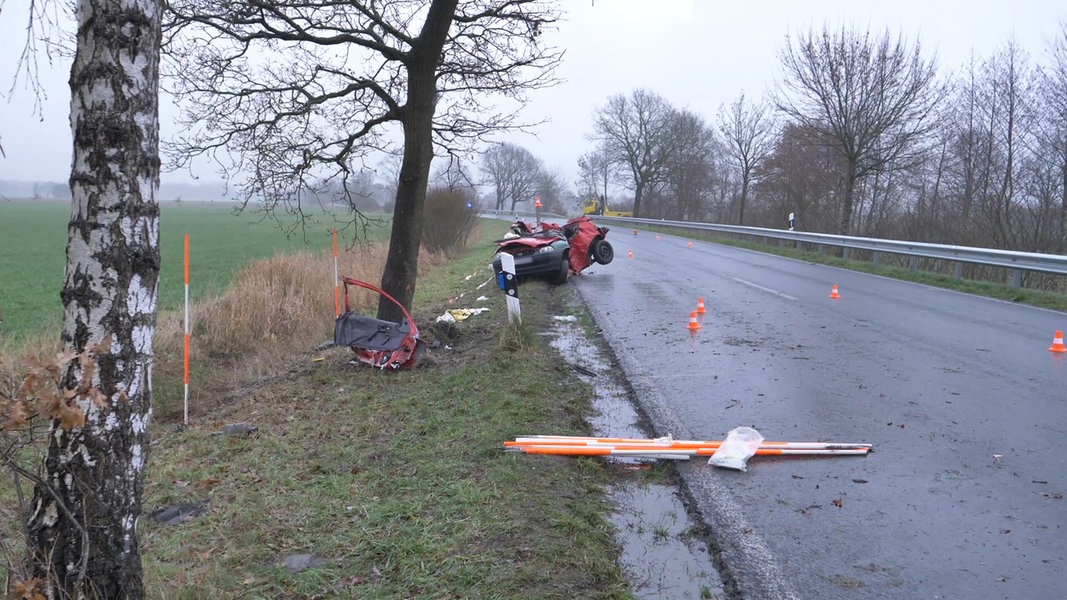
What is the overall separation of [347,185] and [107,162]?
787 cm

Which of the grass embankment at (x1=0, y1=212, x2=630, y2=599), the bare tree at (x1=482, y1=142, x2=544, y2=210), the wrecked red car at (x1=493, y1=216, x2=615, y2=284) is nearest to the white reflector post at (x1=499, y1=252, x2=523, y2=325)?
the grass embankment at (x1=0, y1=212, x2=630, y2=599)

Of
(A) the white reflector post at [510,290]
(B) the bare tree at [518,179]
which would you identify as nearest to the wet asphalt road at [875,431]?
(A) the white reflector post at [510,290]

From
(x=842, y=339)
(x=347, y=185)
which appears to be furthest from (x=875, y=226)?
(x=347, y=185)

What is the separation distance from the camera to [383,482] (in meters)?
5.26

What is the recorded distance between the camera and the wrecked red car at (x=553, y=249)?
16188mm

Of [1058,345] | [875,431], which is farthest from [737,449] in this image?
[1058,345]

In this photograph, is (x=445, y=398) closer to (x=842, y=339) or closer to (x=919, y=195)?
(x=842, y=339)

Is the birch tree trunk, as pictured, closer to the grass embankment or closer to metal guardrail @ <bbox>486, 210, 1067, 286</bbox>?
the grass embankment

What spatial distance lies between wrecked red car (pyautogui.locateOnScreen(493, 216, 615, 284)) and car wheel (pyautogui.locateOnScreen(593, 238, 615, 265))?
2.3 inches

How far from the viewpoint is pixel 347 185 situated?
1070 cm

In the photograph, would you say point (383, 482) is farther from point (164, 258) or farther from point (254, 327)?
point (164, 258)

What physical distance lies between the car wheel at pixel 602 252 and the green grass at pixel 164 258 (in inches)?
193

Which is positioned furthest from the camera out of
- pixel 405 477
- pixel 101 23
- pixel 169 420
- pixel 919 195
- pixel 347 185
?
pixel 919 195

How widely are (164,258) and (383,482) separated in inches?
976
